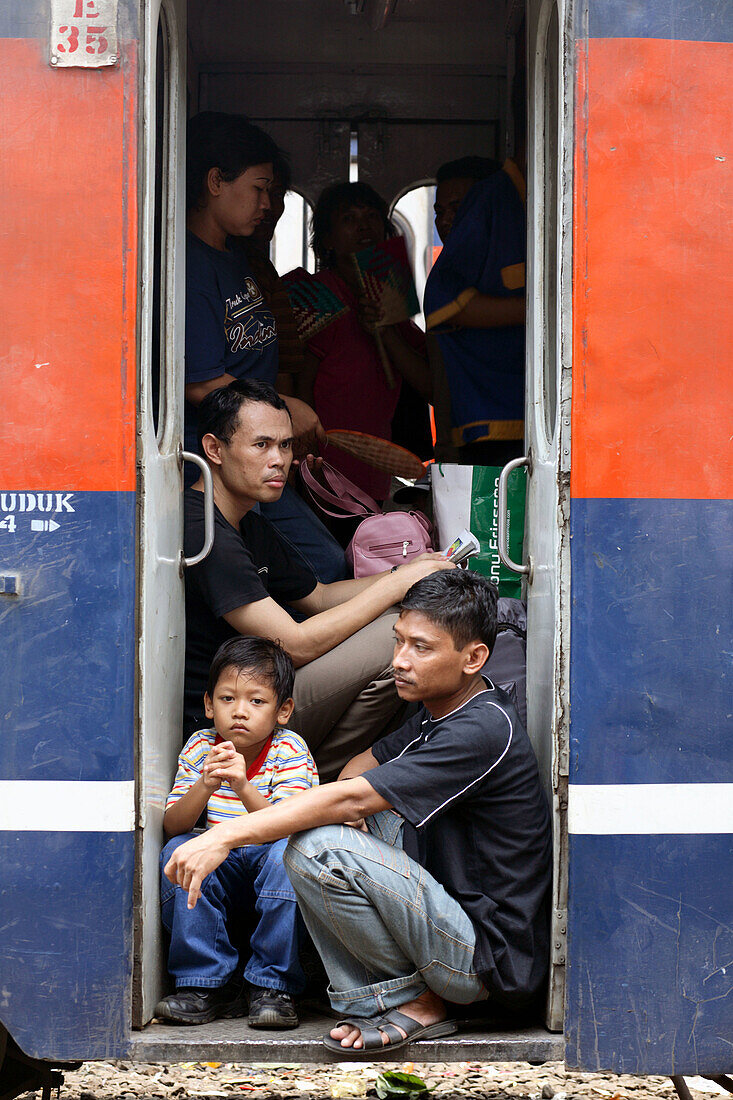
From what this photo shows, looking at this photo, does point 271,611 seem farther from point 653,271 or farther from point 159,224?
point 653,271

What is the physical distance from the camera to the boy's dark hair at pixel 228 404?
332 cm

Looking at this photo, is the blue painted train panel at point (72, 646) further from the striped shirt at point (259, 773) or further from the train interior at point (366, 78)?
the train interior at point (366, 78)

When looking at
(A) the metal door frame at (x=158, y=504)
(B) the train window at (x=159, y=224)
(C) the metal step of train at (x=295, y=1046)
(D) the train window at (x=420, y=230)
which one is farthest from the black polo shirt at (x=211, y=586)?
(D) the train window at (x=420, y=230)

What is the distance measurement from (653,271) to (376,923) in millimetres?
1595

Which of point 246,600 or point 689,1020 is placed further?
point 246,600

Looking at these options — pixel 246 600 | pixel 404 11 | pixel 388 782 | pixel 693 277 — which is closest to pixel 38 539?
pixel 246 600

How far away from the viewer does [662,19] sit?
→ 102 inches

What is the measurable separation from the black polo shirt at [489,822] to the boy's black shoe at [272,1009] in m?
0.45

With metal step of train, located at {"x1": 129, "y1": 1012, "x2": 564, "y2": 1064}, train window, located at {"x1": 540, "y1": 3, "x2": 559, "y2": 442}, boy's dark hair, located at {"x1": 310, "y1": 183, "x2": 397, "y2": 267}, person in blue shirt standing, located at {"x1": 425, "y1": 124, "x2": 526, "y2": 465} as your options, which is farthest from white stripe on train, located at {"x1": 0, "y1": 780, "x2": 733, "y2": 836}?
boy's dark hair, located at {"x1": 310, "y1": 183, "x2": 397, "y2": 267}

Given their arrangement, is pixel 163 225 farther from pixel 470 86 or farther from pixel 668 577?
pixel 470 86

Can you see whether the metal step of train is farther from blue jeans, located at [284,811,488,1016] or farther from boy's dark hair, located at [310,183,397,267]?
boy's dark hair, located at [310,183,397,267]

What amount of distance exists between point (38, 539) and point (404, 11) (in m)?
3.03

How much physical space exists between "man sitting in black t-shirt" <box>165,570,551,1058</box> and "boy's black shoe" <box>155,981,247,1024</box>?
30 cm

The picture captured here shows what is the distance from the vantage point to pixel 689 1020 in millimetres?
2578
